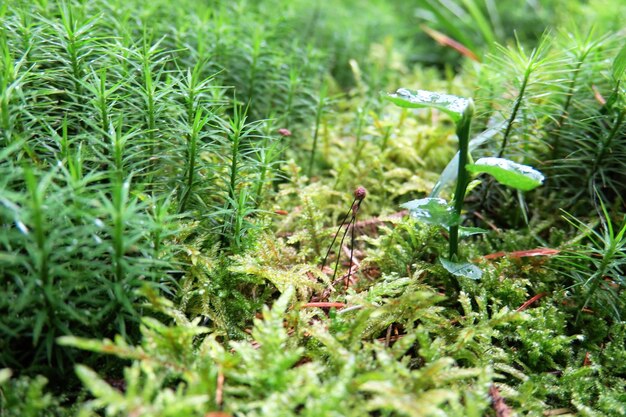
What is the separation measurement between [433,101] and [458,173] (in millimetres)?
209

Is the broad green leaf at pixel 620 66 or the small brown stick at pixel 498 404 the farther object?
the broad green leaf at pixel 620 66

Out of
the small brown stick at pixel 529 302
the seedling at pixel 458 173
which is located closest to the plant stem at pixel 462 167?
the seedling at pixel 458 173

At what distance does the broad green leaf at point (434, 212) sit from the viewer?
52.8 inches

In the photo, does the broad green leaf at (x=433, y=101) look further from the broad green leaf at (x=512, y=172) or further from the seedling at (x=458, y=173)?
the broad green leaf at (x=512, y=172)

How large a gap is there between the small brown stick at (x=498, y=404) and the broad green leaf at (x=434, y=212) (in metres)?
0.43

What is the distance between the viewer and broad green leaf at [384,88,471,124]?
1.27 m

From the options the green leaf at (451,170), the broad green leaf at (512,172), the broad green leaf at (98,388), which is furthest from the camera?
A: the green leaf at (451,170)

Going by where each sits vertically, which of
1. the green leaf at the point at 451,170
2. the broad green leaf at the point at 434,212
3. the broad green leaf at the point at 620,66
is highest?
the broad green leaf at the point at 620,66

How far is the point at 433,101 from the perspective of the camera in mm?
1340

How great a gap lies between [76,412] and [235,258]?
1.77ft

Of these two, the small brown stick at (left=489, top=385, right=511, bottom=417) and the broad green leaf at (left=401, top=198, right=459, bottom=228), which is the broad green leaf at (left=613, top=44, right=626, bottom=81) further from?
the small brown stick at (left=489, top=385, right=511, bottom=417)

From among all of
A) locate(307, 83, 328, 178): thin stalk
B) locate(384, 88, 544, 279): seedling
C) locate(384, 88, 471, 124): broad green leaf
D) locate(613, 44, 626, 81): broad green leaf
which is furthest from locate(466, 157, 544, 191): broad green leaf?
locate(307, 83, 328, 178): thin stalk

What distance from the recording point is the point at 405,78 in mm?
2867

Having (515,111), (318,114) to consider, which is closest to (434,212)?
(515,111)
